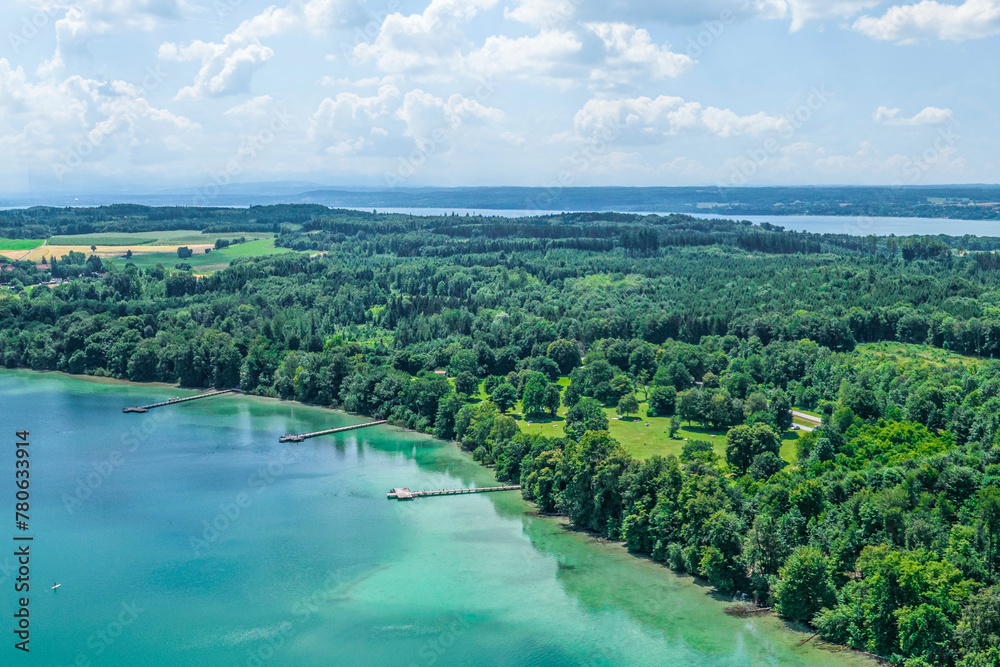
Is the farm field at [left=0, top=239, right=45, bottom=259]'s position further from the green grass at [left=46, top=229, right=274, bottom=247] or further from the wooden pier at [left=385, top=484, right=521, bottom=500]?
the wooden pier at [left=385, top=484, right=521, bottom=500]

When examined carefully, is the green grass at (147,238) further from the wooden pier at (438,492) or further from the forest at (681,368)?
the wooden pier at (438,492)

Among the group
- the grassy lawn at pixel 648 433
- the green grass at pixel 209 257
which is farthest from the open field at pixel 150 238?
the grassy lawn at pixel 648 433

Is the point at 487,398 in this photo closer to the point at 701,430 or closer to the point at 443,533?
the point at 701,430

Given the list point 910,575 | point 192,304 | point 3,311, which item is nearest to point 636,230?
point 192,304

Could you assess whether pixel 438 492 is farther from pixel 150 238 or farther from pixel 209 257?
pixel 150 238

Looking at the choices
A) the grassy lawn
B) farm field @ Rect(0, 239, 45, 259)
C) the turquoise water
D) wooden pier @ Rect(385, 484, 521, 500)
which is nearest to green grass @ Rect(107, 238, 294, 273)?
farm field @ Rect(0, 239, 45, 259)
